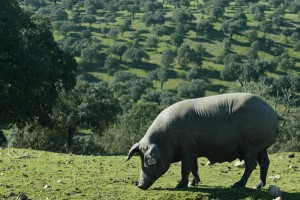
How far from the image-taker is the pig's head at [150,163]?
559 inches

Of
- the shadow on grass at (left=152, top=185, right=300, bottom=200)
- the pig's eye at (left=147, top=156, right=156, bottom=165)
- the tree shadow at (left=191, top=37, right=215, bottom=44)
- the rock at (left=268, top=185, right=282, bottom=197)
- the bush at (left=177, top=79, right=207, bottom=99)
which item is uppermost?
the pig's eye at (left=147, top=156, right=156, bottom=165)

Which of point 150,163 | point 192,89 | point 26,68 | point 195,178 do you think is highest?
point 150,163

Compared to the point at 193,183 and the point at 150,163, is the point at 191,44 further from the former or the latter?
the point at 150,163

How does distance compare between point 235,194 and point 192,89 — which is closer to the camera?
point 235,194

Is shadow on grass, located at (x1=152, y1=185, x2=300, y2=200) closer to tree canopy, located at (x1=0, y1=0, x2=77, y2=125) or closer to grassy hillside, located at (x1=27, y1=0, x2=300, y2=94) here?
tree canopy, located at (x1=0, y1=0, x2=77, y2=125)

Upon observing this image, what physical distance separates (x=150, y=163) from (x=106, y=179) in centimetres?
294

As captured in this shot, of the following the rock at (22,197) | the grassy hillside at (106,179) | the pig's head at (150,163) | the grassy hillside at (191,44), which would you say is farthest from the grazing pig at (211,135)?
the grassy hillside at (191,44)

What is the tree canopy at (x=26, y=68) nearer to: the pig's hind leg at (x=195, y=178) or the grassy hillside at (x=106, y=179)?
the grassy hillside at (x=106, y=179)

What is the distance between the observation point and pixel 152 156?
1419 cm

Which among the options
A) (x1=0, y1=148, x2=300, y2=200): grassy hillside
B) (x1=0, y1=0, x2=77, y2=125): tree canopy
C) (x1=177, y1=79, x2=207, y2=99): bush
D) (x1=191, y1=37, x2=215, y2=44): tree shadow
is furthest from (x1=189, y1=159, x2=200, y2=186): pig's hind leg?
(x1=191, y1=37, x2=215, y2=44): tree shadow

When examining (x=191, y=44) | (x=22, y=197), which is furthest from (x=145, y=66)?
(x=22, y=197)

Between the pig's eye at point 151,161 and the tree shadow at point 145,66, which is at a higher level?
the pig's eye at point 151,161

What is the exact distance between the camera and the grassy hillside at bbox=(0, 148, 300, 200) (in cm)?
1380

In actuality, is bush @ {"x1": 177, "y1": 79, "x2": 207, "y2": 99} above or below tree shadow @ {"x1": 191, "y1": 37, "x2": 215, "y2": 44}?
below
